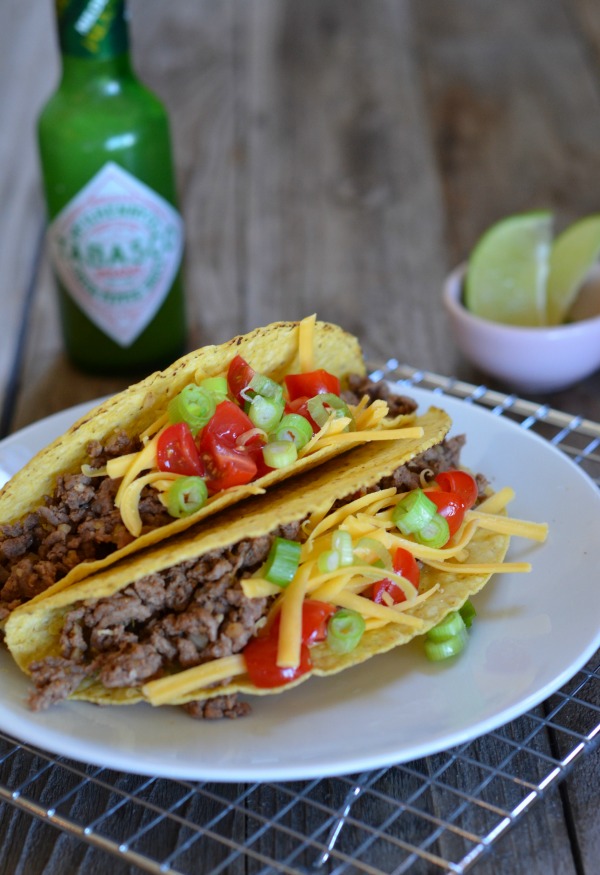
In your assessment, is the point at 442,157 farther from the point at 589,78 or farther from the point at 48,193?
the point at 48,193

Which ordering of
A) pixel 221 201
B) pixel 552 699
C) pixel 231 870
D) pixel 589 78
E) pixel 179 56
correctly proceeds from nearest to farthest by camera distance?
pixel 231 870 < pixel 552 699 < pixel 221 201 < pixel 589 78 < pixel 179 56

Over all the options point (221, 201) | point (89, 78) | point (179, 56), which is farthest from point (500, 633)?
point (179, 56)

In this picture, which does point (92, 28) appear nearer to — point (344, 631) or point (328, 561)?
point (328, 561)

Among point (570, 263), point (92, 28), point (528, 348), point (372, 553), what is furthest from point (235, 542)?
point (570, 263)

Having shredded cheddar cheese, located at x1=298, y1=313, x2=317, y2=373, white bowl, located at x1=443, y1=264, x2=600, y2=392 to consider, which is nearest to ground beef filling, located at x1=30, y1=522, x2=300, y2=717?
shredded cheddar cheese, located at x1=298, y1=313, x2=317, y2=373

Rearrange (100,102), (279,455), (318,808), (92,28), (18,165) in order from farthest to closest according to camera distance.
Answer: (18,165) → (100,102) → (92,28) → (279,455) → (318,808)

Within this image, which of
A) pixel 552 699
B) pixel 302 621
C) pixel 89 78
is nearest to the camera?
pixel 302 621
